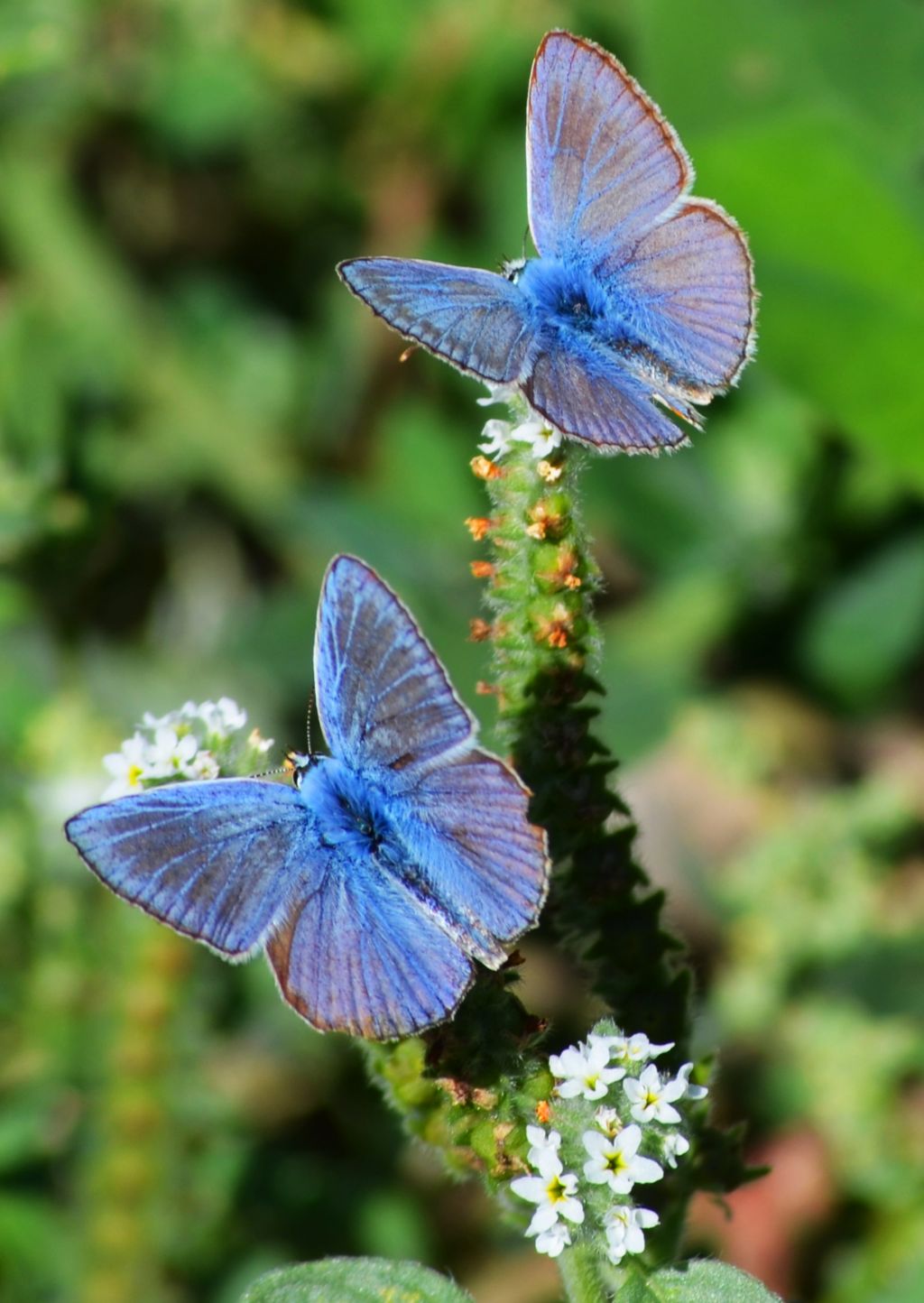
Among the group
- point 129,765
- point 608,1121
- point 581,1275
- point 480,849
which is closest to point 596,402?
point 480,849

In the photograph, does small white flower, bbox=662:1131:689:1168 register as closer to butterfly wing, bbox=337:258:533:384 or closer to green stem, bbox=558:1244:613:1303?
green stem, bbox=558:1244:613:1303

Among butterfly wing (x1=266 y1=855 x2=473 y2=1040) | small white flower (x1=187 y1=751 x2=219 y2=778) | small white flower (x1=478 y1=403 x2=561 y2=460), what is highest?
small white flower (x1=478 y1=403 x2=561 y2=460)

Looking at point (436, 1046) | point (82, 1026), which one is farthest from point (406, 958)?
point (82, 1026)

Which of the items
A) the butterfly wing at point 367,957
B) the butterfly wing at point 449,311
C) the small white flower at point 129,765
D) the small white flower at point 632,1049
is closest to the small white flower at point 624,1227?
the small white flower at point 632,1049

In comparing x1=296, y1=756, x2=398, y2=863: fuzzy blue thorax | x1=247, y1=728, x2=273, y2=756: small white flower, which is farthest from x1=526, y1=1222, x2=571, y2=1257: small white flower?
x1=247, y1=728, x2=273, y2=756: small white flower

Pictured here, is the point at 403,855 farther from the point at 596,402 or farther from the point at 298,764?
the point at 596,402
